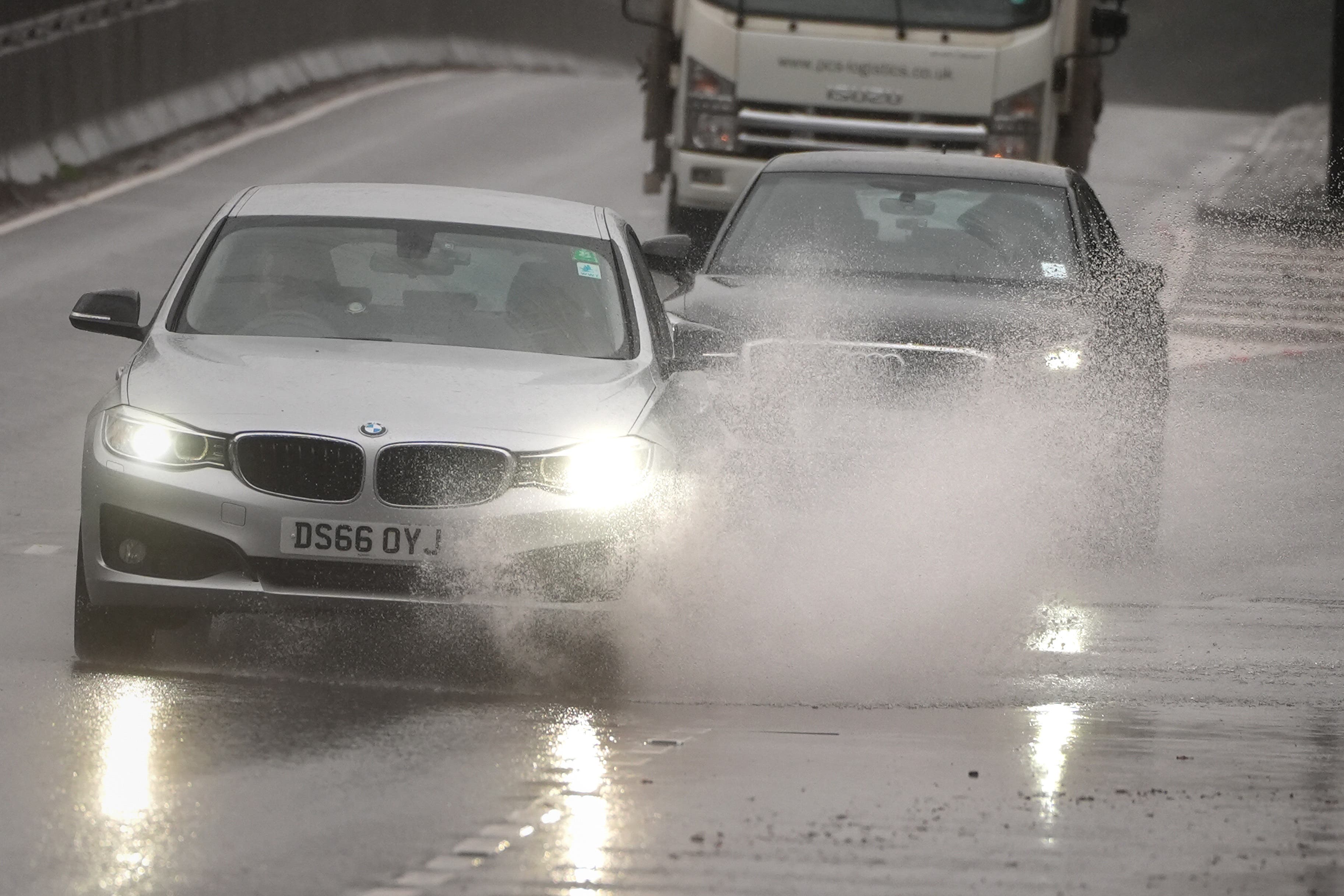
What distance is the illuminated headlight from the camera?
378 inches

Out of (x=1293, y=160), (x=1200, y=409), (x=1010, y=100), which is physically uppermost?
(x=1010, y=100)

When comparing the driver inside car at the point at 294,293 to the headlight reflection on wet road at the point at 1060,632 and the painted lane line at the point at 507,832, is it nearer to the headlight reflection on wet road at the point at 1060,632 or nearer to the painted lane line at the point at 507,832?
the headlight reflection on wet road at the point at 1060,632

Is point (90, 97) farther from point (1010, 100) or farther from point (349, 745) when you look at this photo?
point (349, 745)

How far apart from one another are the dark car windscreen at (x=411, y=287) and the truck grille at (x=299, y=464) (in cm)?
100

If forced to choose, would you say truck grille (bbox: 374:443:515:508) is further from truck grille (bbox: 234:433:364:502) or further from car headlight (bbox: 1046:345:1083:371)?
car headlight (bbox: 1046:345:1083:371)

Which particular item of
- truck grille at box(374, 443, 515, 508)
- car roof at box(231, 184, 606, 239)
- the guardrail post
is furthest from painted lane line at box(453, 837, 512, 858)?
the guardrail post

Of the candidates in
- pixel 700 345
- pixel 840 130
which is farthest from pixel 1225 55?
pixel 700 345

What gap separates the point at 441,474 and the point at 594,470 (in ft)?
1.44

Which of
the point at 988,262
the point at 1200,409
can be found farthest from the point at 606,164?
the point at 988,262

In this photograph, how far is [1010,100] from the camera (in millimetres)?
16531

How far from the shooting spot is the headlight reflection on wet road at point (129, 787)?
5.05 metres

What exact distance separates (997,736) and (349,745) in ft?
5.61

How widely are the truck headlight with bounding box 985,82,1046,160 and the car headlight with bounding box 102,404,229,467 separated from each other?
1010 cm

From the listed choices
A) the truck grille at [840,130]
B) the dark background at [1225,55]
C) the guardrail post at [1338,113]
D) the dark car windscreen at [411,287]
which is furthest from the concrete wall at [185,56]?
the dark background at [1225,55]
